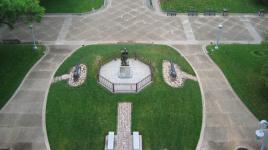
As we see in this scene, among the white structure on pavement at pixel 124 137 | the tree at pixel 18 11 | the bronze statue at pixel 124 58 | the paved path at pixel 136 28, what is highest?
the tree at pixel 18 11

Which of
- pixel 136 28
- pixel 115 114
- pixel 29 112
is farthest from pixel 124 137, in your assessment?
pixel 136 28

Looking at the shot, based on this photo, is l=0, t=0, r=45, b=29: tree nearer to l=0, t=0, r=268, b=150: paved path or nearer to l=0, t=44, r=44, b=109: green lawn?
l=0, t=44, r=44, b=109: green lawn

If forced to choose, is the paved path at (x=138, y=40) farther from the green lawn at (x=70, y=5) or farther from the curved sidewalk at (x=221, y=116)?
the green lawn at (x=70, y=5)

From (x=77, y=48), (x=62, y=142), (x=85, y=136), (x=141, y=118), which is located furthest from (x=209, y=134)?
(x=77, y=48)

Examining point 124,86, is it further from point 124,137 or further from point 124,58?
point 124,137

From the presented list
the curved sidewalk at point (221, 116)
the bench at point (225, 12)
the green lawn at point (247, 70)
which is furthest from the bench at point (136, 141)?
the bench at point (225, 12)

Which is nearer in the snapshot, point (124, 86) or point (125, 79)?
point (124, 86)

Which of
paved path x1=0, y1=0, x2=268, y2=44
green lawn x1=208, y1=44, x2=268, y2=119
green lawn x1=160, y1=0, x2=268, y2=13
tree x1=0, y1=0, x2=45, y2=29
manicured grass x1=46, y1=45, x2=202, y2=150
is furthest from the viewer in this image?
green lawn x1=160, y1=0, x2=268, y2=13

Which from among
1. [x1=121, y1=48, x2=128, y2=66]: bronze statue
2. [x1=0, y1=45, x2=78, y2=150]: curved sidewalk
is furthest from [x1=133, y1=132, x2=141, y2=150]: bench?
[x1=121, y1=48, x2=128, y2=66]: bronze statue
